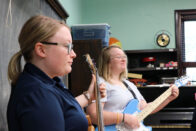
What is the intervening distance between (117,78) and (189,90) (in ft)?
6.12

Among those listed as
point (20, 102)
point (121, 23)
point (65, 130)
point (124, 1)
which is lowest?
point (65, 130)

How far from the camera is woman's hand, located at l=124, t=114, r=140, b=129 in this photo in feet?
5.49

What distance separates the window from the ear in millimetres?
3959

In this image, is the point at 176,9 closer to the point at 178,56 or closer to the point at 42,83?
the point at 178,56

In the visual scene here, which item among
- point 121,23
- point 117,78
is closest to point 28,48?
point 117,78

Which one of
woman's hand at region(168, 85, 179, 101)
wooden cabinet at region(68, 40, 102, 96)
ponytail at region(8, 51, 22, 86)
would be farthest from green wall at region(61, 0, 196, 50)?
ponytail at region(8, 51, 22, 86)

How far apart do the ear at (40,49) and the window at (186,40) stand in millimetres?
3959

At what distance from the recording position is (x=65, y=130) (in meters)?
0.84

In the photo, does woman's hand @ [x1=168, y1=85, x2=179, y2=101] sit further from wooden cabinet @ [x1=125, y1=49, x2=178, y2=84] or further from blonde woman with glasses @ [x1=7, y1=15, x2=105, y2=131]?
wooden cabinet @ [x1=125, y1=49, x2=178, y2=84]

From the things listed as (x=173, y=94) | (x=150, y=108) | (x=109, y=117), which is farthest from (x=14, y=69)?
(x=173, y=94)

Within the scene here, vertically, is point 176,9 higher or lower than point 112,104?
higher

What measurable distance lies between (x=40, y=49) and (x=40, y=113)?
0.76ft

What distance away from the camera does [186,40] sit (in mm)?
4582

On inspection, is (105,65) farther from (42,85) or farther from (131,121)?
(42,85)
